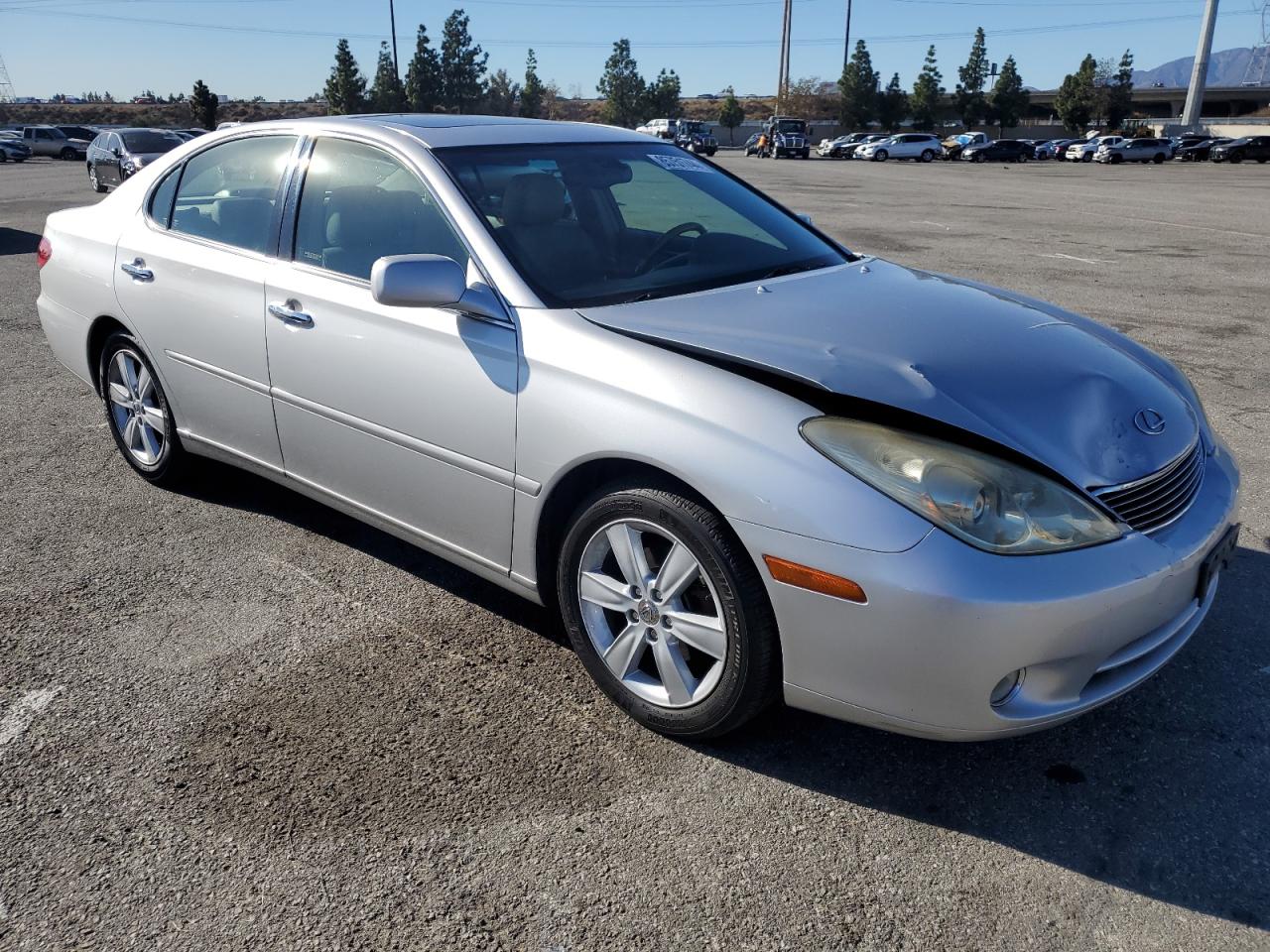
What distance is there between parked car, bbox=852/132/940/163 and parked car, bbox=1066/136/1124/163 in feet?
22.8

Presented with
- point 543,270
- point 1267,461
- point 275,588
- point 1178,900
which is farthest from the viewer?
point 1267,461

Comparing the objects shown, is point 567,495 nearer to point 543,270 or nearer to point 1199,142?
point 543,270

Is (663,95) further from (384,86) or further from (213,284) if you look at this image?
(213,284)

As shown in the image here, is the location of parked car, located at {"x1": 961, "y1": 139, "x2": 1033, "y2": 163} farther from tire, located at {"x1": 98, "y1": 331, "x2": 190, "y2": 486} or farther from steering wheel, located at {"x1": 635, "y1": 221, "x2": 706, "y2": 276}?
tire, located at {"x1": 98, "y1": 331, "x2": 190, "y2": 486}

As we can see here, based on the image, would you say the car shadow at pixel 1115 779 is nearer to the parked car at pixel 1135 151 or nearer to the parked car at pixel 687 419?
the parked car at pixel 687 419

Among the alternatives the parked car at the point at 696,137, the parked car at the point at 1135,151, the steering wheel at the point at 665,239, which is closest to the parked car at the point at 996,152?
the parked car at the point at 1135,151

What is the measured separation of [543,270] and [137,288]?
2108 millimetres

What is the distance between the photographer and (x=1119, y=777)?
109 inches

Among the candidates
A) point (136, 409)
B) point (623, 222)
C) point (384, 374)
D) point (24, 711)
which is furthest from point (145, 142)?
point (24, 711)

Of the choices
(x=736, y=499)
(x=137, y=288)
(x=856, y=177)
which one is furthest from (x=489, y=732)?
(x=856, y=177)

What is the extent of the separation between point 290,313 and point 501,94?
122 metres

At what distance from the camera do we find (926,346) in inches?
117

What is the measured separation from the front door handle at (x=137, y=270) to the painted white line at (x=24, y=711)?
1850 mm

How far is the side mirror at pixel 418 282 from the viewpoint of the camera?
3.02m
